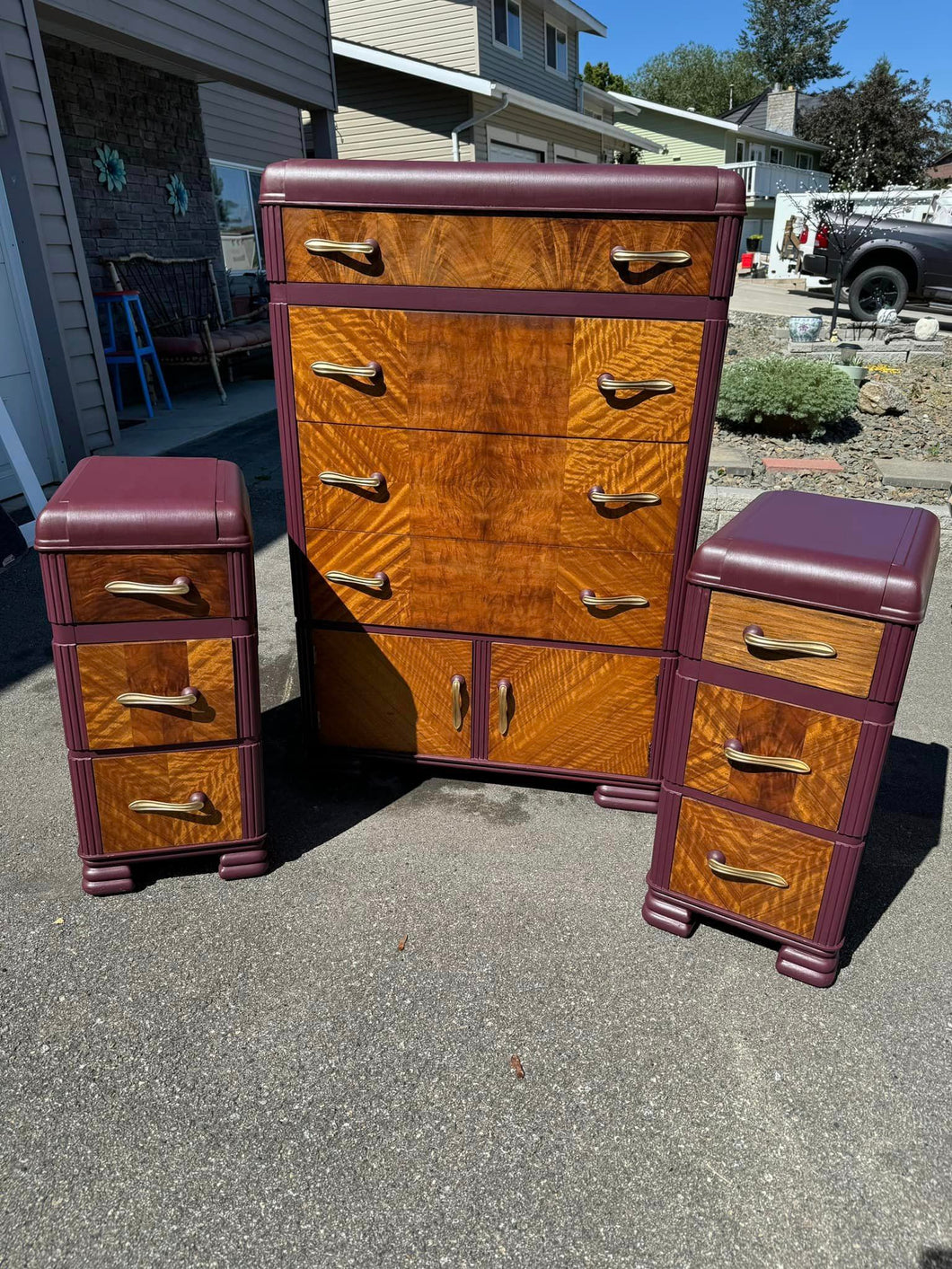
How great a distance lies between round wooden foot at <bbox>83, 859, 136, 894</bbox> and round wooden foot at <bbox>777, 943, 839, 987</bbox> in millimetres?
1842

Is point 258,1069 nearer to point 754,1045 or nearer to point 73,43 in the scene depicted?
point 754,1045

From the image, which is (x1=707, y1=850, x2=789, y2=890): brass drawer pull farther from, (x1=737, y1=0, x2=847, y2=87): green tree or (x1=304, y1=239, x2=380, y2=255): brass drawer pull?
(x1=737, y1=0, x2=847, y2=87): green tree

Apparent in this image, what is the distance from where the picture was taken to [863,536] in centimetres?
215

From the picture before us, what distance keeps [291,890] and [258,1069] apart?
639 mm

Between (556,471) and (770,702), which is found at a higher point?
(556,471)

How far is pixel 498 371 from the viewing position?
100.0 inches

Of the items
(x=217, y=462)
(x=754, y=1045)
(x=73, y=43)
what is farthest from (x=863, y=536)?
(x=73, y=43)

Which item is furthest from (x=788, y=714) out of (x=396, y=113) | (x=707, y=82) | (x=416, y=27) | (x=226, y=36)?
(x=707, y=82)

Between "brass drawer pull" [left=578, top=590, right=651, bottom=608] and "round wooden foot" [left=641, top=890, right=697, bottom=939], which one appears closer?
"round wooden foot" [left=641, top=890, right=697, bottom=939]

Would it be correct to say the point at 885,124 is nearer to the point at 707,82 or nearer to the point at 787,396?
the point at 707,82

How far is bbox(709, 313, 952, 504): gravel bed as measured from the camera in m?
6.13

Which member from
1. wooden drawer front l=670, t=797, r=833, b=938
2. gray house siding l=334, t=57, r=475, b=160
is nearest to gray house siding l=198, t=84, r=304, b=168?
gray house siding l=334, t=57, r=475, b=160

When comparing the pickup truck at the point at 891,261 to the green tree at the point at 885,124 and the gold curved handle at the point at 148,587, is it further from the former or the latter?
the green tree at the point at 885,124

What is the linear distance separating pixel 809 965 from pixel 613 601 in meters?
1.16
